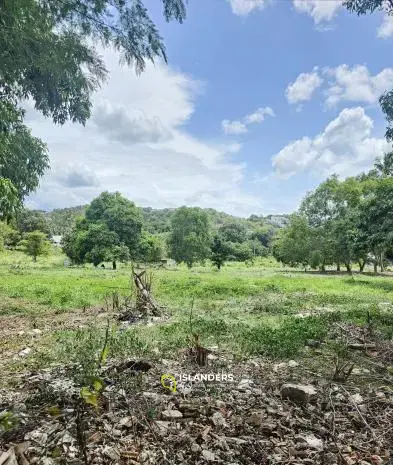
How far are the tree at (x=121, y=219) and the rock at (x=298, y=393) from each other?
114ft

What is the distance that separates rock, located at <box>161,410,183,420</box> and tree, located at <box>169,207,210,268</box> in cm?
3704

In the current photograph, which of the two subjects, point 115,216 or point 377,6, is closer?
point 377,6

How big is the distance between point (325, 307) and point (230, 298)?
352 centimetres

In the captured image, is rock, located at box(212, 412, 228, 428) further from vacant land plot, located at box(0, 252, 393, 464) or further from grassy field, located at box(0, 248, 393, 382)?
grassy field, located at box(0, 248, 393, 382)

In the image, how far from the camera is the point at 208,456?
2.90m

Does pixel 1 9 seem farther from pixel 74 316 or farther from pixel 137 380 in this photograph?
pixel 74 316

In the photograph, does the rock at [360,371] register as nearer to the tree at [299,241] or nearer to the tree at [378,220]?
the tree at [378,220]

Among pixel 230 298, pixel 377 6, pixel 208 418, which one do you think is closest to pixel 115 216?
pixel 230 298

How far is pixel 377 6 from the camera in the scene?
721 centimetres

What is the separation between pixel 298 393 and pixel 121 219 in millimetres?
36137

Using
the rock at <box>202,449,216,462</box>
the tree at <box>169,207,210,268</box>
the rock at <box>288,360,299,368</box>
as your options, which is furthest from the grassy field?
the tree at <box>169,207,210,268</box>

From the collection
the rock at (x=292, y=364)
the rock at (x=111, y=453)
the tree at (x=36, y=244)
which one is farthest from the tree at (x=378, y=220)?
the tree at (x=36, y=244)

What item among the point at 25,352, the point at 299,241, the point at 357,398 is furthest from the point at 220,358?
the point at 299,241

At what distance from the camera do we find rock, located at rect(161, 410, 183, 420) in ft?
Result: 11.3
